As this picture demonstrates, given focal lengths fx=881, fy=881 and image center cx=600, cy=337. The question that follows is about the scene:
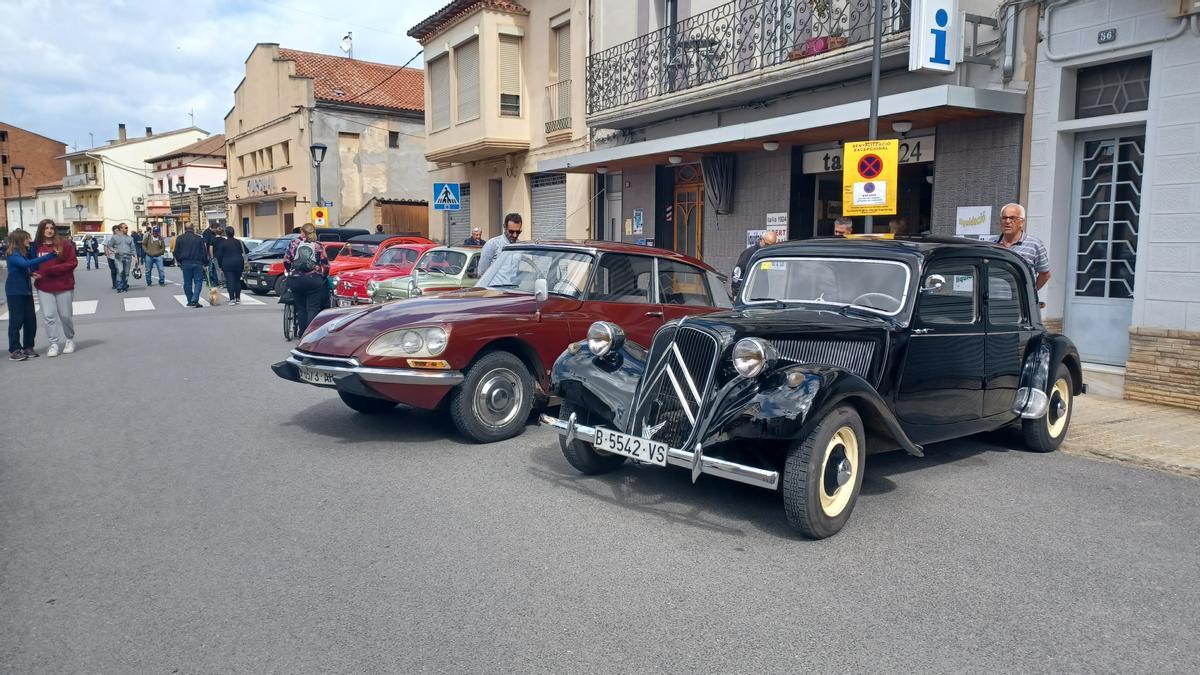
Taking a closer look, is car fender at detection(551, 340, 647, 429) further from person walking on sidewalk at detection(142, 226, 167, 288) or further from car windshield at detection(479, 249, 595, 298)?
person walking on sidewalk at detection(142, 226, 167, 288)

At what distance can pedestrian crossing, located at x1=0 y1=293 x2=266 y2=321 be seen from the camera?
18078mm

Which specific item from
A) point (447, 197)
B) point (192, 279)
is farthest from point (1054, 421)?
point (192, 279)

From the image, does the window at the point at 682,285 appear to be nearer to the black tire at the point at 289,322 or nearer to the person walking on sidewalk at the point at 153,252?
the black tire at the point at 289,322

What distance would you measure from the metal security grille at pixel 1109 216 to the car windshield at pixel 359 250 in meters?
15.7

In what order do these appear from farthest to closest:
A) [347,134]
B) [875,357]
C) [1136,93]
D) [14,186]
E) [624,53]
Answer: [14,186] < [347,134] < [624,53] < [1136,93] < [875,357]

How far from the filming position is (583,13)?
18.8 meters

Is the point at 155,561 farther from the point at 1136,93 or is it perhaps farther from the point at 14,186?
the point at 14,186

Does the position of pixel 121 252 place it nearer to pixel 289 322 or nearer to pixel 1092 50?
pixel 289 322

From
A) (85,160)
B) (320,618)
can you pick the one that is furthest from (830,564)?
(85,160)

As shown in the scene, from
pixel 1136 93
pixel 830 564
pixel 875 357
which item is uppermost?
pixel 1136 93

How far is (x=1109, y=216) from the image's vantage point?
9680mm

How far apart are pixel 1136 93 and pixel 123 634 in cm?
1018

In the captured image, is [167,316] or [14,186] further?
[14,186]

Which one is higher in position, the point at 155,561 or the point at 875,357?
the point at 875,357
